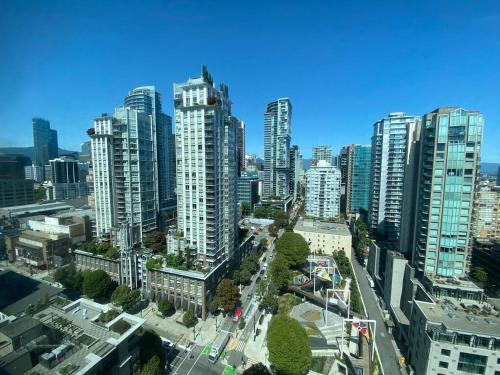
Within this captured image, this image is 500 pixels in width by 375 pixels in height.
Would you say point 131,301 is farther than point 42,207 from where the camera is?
No

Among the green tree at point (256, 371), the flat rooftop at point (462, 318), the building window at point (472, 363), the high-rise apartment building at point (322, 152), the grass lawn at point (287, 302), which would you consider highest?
the high-rise apartment building at point (322, 152)

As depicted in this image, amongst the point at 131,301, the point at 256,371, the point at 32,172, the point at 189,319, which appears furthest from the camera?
the point at 32,172

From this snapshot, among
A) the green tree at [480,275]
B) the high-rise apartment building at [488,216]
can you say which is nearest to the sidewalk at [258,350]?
the green tree at [480,275]

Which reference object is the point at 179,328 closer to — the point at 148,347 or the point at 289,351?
the point at 148,347

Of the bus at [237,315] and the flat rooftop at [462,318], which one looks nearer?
the flat rooftop at [462,318]

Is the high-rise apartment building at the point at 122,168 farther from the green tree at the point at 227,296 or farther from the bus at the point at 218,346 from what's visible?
the bus at the point at 218,346

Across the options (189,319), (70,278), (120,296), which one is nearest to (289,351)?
(189,319)

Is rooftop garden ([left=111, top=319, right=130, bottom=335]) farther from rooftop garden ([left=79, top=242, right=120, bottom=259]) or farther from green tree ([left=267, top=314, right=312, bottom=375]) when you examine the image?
rooftop garden ([left=79, top=242, right=120, bottom=259])
